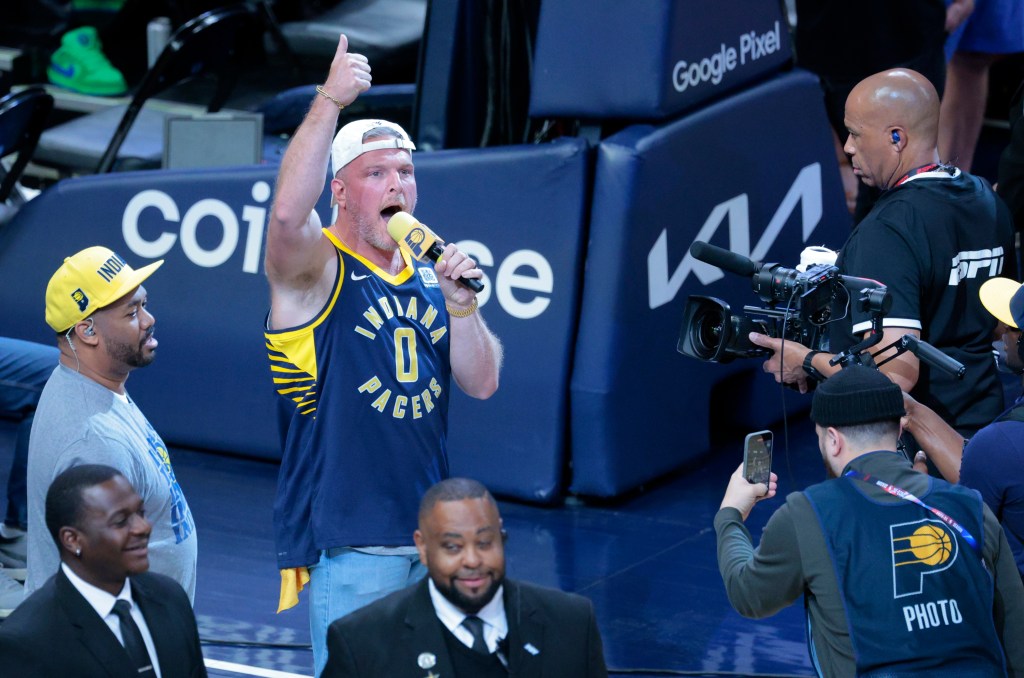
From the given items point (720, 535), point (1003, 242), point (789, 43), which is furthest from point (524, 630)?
point (789, 43)

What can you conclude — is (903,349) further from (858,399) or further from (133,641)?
(133,641)

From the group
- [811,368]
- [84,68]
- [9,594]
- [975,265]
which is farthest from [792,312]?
[84,68]

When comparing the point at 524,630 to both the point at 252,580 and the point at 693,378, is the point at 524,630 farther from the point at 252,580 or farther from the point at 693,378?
the point at 693,378

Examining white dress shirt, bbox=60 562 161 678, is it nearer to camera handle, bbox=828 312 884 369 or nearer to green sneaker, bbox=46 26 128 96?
camera handle, bbox=828 312 884 369

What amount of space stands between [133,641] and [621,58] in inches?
140

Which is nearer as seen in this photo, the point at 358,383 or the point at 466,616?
the point at 466,616

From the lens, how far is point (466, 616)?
135 inches

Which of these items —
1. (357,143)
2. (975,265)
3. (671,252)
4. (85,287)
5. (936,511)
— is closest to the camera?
(936,511)

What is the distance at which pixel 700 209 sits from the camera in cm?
661

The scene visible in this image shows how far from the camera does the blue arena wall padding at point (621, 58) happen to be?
629 centimetres

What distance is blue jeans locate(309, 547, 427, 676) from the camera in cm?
411

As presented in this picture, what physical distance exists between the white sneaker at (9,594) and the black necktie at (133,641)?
2.00 m

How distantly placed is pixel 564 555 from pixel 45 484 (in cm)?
232

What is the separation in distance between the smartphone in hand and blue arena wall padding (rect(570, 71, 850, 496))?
7.96 ft
